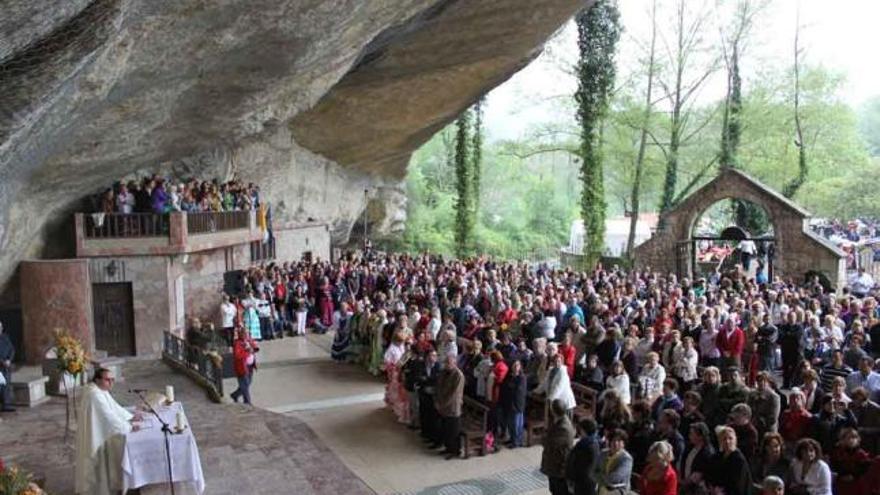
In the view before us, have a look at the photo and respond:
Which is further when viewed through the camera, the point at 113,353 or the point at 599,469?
the point at 113,353

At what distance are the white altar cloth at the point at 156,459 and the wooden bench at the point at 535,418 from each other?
5109 millimetres

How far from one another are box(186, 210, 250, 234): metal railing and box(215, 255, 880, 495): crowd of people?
1.63 meters

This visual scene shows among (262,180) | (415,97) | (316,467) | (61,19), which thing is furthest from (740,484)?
(262,180)

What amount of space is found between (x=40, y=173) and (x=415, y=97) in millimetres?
13419

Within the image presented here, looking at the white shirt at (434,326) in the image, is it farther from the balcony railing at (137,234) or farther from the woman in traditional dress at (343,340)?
the balcony railing at (137,234)

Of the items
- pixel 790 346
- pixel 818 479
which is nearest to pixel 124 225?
pixel 790 346

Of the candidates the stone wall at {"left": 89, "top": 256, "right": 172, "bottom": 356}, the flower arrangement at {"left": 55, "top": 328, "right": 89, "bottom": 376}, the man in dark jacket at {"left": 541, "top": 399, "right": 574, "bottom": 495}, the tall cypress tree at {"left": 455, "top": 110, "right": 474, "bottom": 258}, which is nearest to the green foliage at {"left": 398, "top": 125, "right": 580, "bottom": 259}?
the tall cypress tree at {"left": 455, "top": 110, "right": 474, "bottom": 258}

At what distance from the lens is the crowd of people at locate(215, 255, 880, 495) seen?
22.9ft

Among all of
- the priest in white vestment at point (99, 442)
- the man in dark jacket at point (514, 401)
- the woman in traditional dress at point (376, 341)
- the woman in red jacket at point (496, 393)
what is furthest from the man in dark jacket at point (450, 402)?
the woman in traditional dress at point (376, 341)

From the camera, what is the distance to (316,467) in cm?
963

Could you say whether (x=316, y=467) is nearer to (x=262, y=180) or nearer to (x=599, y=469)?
(x=599, y=469)

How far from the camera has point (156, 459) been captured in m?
7.60

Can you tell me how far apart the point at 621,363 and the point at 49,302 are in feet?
36.7

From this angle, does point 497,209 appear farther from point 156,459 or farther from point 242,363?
point 156,459
